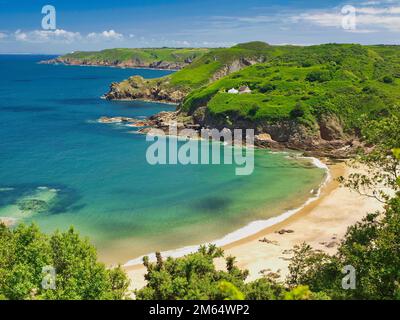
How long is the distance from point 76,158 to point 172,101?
98062 millimetres

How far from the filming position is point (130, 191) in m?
69.2

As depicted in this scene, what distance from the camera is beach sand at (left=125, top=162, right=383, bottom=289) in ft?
144

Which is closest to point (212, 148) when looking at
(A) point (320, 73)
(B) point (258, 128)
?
(B) point (258, 128)

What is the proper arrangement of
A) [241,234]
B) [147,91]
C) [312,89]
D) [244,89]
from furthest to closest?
[147,91]
[244,89]
[312,89]
[241,234]

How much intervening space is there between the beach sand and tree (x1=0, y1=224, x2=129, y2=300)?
11760mm

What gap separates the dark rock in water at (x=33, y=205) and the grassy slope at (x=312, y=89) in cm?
6073

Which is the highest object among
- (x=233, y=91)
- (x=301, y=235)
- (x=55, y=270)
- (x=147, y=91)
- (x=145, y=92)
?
(x=147, y=91)

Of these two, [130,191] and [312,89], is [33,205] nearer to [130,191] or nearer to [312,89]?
[130,191]

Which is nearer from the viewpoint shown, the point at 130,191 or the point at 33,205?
the point at 33,205

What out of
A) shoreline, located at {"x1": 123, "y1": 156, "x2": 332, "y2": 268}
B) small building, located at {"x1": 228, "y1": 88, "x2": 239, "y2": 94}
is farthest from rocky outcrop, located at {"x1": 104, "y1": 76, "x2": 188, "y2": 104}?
shoreline, located at {"x1": 123, "y1": 156, "x2": 332, "y2": 268}

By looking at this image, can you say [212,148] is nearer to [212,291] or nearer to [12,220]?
[12,220]

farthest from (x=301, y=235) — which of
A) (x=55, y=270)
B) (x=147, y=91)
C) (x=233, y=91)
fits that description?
(x=147, y=91)

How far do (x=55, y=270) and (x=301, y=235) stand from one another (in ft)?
109
